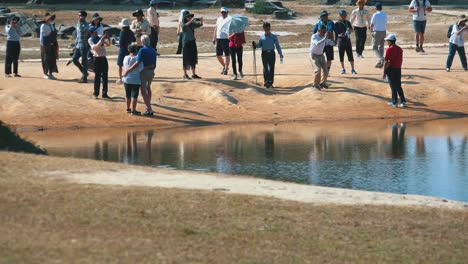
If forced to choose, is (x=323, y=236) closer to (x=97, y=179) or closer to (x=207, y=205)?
(x=207, y=205)

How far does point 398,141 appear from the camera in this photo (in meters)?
23.8

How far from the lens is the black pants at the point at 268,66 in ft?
95.0

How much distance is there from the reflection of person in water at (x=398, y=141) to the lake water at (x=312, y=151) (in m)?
0.02

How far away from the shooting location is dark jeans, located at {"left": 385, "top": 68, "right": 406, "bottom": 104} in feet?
90.6

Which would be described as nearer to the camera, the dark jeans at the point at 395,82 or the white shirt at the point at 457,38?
the dark jeans at the point at 395,82

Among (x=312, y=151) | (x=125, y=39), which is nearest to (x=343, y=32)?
(x=125, y=39)

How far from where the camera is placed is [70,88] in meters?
28.6

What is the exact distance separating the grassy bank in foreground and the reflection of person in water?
22.8 feet

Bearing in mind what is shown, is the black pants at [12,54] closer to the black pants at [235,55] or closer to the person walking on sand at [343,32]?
the black pants at [235,55]

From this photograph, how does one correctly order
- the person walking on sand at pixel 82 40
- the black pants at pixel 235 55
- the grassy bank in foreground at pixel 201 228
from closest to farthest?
the grassy bank in foreground at pixel 201 228, the person walking on sand at pixel 82 40, the black pants at pixel 235 55

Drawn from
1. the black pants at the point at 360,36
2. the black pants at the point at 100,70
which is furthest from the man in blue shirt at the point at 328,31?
the black pants at the point at 100,70

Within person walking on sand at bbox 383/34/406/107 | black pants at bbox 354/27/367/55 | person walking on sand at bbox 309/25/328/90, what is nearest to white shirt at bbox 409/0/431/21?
black pants at bbox 354/27/367/55

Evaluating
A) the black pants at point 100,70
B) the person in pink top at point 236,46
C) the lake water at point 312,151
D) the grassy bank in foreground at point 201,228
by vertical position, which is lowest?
the lake water at point 312,151

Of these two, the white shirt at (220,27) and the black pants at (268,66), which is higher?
the white shirt at (220,27)
